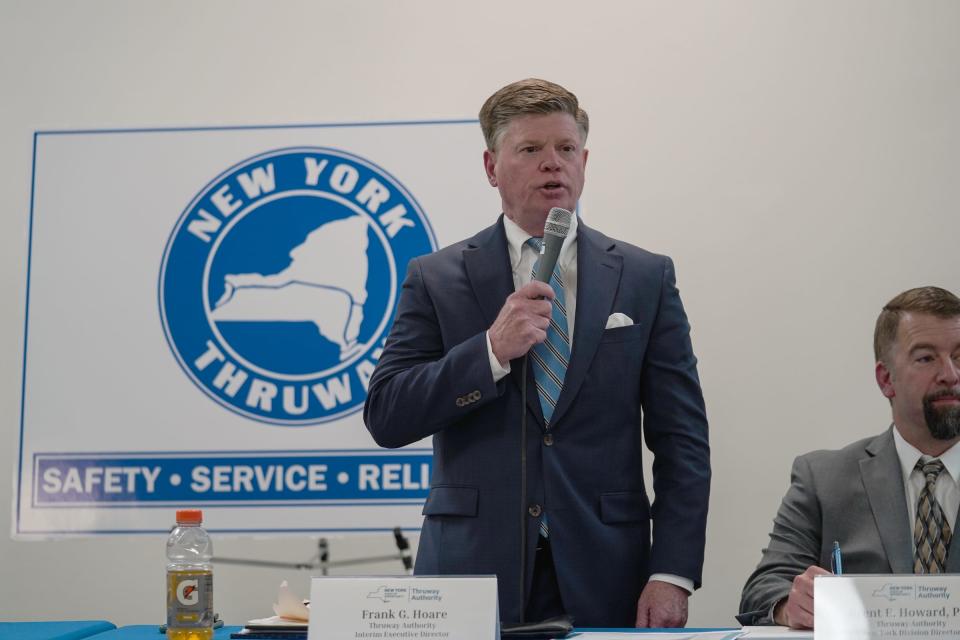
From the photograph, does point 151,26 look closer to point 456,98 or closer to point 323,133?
point 323,133

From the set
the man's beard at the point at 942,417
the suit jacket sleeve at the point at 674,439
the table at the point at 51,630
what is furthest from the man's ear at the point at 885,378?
the table at the point at 51,630

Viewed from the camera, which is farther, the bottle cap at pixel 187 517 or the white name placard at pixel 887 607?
the bottle cap at pixel 187 517

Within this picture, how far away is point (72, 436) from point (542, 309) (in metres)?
2.22

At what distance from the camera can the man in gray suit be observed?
7.73 feet

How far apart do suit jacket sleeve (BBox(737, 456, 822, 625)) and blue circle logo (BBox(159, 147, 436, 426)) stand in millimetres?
1463

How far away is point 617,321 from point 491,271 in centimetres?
28

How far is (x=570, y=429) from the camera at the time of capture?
2135mm

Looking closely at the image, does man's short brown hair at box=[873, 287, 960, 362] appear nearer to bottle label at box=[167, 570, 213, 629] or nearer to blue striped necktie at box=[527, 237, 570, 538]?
blue striped necktie at box=[527, 237, 570, 538]

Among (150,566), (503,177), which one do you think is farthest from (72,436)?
(503,177)

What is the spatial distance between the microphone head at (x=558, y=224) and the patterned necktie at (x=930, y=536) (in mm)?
1060

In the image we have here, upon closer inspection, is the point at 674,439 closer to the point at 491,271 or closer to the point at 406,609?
the point at 491,271

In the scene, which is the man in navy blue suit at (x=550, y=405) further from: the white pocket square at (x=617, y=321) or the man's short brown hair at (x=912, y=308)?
the man's short brown hair at (x=912, y=308)

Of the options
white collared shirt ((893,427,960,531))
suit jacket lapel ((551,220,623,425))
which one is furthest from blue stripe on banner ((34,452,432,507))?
white collared shirt ((893,427,960,531))

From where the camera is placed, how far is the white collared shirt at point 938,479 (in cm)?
239
